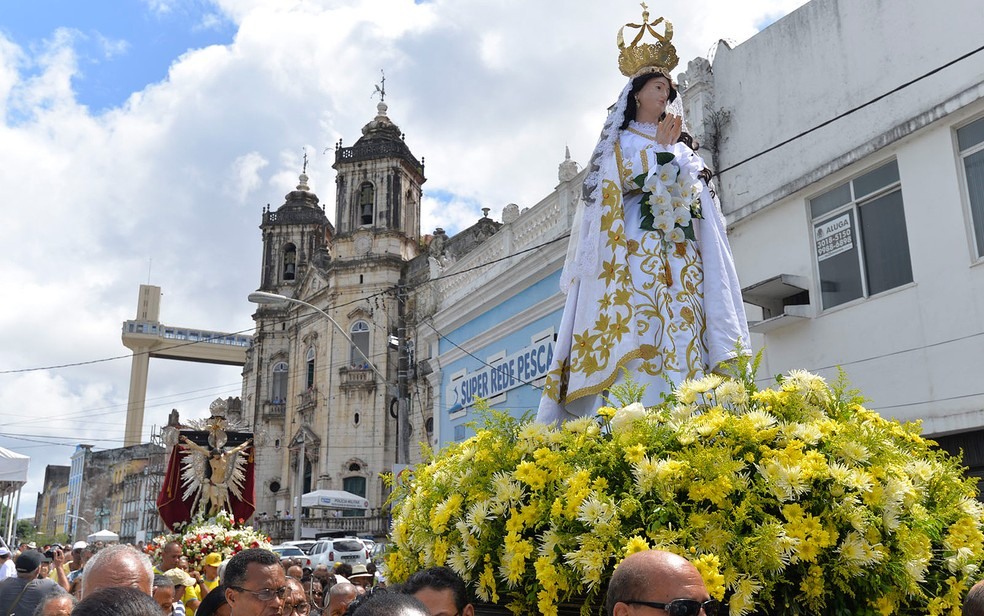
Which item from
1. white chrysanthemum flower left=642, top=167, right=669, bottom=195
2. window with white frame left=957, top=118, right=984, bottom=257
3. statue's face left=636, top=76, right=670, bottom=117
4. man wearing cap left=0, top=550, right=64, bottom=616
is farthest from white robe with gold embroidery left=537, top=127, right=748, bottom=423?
window with white frame left=957, top=118, right=984, bottom=257

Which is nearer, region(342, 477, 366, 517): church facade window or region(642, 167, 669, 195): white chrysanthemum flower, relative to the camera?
region(642, 167, 669, 195): white chrysanthemum flower

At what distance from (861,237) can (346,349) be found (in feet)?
93.8

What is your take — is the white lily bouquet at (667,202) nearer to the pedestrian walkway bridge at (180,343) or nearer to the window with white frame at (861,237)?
the window with white frame at (861,237)

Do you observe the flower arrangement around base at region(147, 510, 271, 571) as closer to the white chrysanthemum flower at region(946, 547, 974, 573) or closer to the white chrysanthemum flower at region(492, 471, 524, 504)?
A: the white chrysanthemum flower at region(492, 471, 524, 504)

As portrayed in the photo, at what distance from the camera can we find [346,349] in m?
37.1

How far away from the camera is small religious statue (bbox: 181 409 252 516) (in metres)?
14.6

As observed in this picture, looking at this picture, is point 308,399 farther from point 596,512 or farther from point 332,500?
point 596,512

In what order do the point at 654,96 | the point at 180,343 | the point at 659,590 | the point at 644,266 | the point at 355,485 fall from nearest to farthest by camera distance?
the point at 659,590, the point at 644,266, the point at 654,96, the point at 355,485, the point at 180,343

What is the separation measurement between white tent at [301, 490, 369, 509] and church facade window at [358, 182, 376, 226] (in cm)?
1243

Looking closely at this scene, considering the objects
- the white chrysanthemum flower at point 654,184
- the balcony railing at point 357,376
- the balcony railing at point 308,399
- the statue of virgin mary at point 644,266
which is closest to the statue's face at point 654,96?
the statue of virgin mary at point 644,266

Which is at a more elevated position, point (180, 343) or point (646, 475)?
point (180, 343)

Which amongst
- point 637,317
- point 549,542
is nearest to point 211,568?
point 637,317

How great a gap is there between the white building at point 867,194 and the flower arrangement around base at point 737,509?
698 centimetres

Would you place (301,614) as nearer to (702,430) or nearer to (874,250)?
(702,430)
